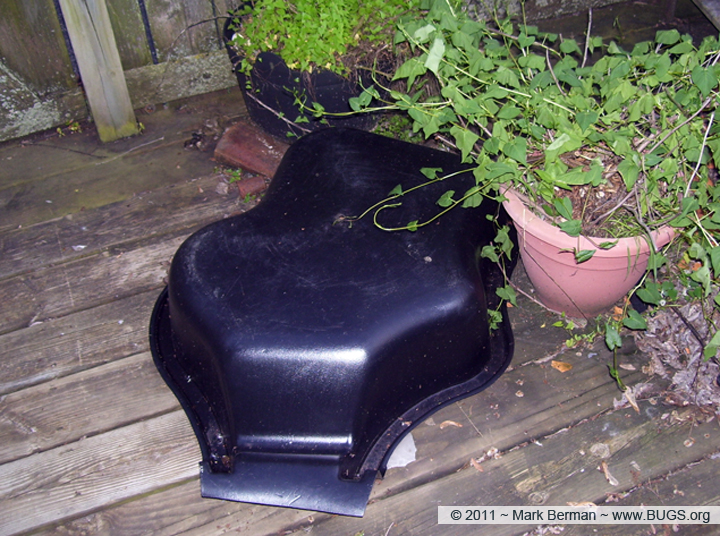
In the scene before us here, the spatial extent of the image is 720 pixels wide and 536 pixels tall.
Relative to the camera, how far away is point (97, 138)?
2.61 meters

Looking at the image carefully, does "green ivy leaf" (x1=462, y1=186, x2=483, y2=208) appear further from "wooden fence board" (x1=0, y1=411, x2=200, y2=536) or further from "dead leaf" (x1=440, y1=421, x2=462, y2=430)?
"wooden fence board" (x1=0, y1=411, x2=200, y2=536)

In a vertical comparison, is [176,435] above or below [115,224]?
below

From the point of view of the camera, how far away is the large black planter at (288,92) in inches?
86.4

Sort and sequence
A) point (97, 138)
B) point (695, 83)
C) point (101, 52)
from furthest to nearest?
1. point (97, 138)
2. point (101, 52)
3. point (695, 83)

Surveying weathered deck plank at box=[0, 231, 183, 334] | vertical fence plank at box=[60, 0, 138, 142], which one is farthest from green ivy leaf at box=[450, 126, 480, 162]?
vertical fence plank at box=[60, 0, 138, 142]

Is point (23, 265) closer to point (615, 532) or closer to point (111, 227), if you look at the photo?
point (111, 227)

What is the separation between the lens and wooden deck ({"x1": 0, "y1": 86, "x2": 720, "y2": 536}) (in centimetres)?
147

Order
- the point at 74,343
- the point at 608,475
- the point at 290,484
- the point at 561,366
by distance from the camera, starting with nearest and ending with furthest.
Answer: the point at 290,484 < the point at 608,475 < the point at 561,366 < the point at 74,343

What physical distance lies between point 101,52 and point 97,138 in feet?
1.38

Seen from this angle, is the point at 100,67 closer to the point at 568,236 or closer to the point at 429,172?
the point at 429,172

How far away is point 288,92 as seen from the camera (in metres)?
2.27

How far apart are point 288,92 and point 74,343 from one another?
1.22 metres

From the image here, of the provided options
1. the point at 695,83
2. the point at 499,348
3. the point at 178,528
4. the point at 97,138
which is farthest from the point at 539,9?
the point at 178,528

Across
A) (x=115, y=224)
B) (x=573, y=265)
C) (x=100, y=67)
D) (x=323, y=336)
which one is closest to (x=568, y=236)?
(x=573, y=265)
